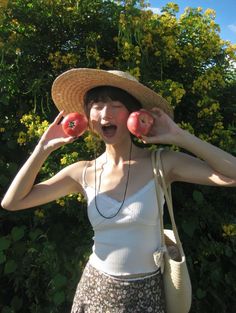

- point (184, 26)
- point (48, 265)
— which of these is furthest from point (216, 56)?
point (48, 265)

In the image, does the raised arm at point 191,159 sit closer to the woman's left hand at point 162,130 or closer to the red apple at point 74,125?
the woman's left hand at point 162,130

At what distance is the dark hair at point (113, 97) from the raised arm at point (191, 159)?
9cm

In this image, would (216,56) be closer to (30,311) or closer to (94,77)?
(94,77)

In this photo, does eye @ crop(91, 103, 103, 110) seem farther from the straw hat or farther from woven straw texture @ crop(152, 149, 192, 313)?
woven straw texture @ crop(152, 149, 192, 313)

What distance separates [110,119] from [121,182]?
238 mm

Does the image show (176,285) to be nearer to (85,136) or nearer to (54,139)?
(54,139)

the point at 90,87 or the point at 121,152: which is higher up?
the point at 90,87

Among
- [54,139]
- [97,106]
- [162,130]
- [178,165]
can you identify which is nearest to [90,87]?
[97,106]

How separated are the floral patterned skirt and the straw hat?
64cm

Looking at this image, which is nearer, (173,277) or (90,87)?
(173,277)

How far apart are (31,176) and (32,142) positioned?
97cm

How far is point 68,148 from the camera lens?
2.38 meters

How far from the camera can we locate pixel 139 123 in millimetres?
1502

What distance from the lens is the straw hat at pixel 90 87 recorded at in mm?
1585
